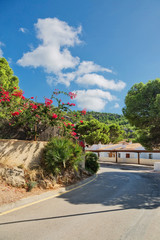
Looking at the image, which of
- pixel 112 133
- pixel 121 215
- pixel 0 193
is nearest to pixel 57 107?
pixel 0 193

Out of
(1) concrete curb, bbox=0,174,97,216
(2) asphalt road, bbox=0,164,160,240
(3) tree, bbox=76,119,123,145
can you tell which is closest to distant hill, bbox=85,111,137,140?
(3) tree, bbox=76,119,123,145

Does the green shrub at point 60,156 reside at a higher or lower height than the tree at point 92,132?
lower

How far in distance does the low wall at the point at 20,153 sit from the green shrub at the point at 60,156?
21.6 inches

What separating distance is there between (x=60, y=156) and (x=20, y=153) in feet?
7.10

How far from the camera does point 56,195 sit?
808 cm

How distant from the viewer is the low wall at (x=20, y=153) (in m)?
8.59

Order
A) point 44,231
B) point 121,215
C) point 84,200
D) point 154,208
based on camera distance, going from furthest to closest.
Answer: point 84,200
point 154,208
point 121,215
point 44,231

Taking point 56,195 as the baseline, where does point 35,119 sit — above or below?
above

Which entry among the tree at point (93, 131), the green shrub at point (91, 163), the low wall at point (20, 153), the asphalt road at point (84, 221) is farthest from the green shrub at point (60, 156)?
the tree at point (93, 131)

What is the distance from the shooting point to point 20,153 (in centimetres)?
910

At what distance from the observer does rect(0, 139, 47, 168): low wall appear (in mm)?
8594

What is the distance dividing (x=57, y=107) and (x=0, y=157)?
475 centimetres

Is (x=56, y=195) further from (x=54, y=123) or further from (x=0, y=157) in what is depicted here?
(x=54, y=123)

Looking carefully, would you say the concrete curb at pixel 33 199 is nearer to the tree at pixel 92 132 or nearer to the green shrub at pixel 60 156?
the green shrub at pixel 60 156
